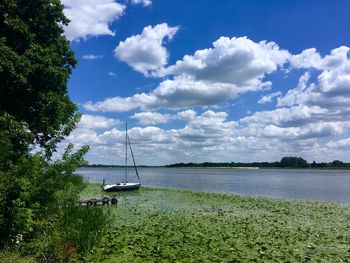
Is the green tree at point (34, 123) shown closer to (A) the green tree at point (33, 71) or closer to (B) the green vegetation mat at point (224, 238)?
(A) the green tree at point (33, 71)

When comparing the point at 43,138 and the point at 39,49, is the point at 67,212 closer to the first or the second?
the point at 43,138

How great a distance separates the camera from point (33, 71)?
1867 cm

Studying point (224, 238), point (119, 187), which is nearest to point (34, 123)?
point (224, 238)

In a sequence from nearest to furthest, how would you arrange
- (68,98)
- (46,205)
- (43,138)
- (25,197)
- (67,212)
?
1. (25,197)
2. (46,205)
3. (67,212)
4. (43,138)
5. (68,98)

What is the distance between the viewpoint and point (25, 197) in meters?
11.2

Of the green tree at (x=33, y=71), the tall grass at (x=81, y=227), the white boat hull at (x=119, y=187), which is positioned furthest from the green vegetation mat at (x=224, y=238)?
the white boat hull at (x=119, y=187)

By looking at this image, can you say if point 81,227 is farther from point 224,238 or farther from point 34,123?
point 34,123

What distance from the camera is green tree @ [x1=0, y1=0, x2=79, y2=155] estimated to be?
17969 mm

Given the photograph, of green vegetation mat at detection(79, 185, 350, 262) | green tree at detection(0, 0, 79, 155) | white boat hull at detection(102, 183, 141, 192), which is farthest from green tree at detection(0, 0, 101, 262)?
white boat hull at detection(102, 183, 141, 192)

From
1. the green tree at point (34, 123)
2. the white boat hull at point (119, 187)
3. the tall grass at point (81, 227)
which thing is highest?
the green tree at point (34, 123)

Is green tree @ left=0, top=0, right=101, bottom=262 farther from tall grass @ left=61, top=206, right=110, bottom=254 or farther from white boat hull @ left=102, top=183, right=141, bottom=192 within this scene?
white boat hull @ left=102, top=183, right=141, bottom=192

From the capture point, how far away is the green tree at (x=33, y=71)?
59.0ft

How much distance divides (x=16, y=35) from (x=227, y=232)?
14.7m

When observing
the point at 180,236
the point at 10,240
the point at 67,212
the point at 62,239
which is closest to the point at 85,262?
the point at 62,239
